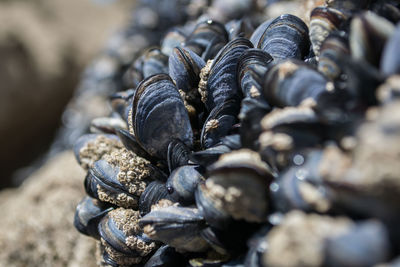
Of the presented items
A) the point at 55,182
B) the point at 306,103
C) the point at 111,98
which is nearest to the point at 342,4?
the point at 306,103

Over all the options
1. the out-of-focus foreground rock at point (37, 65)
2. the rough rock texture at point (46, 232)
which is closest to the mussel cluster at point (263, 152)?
the rough rock texture at point (46, 232)

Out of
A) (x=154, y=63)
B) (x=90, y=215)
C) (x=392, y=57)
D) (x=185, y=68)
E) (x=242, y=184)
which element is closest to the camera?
(x=392, y=57)

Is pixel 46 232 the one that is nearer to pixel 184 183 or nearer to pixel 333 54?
pixel 184 183

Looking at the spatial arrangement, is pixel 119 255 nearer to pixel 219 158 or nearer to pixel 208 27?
pixel 219 158

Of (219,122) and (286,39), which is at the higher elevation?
(286,39)

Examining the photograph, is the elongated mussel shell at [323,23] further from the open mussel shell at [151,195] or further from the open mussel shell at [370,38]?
the open mussel shell at [151,195]

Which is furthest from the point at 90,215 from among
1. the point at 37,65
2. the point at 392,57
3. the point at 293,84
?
the point at 37,65

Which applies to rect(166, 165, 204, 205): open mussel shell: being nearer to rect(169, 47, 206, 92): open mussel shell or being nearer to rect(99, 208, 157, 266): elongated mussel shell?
rect(99, 208, 157, 266): elongated mussel shell

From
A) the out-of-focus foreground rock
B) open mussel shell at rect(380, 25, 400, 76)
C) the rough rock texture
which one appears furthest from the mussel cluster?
the out-of-focus foreground rock
